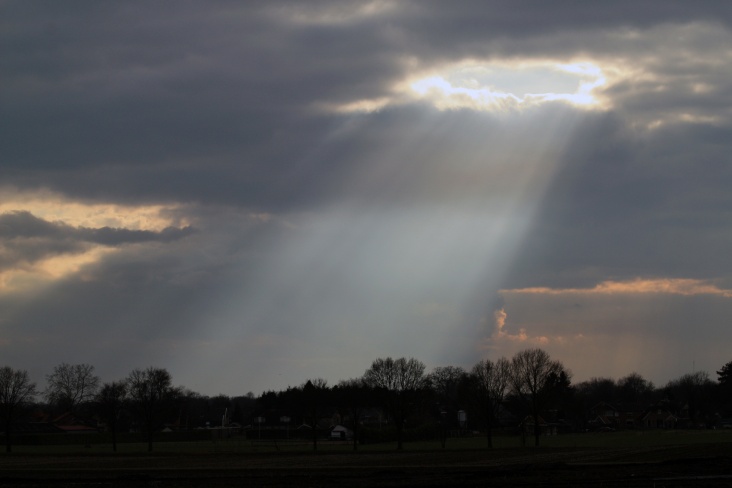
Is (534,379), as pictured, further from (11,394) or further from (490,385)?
(11,394)

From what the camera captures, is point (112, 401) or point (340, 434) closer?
point (112, 401)

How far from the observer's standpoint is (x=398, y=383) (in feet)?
436

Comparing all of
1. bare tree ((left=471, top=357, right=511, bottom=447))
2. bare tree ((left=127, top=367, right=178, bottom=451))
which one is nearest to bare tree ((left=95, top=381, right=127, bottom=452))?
bare tree ((left=127, top=367, right=178, bottom=451))

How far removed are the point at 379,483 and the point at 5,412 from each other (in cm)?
11965

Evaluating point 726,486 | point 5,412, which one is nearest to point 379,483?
point 726,486

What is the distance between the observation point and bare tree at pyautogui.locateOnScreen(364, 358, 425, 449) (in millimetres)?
131250

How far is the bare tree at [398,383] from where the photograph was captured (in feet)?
431

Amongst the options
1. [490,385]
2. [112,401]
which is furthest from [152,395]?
[490,385]

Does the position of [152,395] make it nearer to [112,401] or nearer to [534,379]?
[112,401]

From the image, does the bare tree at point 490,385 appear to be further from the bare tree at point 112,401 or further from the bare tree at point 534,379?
the bare tree at point 112,401

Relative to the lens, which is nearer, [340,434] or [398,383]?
[398,383]

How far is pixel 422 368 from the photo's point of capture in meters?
136

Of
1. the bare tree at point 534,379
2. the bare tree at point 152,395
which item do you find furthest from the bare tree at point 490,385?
the bare tree at point 152,395

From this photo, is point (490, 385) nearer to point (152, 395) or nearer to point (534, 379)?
point (534, 379)
